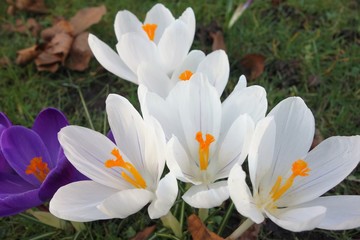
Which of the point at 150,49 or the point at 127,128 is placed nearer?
the point at 127,128

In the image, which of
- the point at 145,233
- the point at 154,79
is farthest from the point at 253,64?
the point at 145,233

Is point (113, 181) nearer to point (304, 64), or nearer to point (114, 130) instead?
point (114, 130)

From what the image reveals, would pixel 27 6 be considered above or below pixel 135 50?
below

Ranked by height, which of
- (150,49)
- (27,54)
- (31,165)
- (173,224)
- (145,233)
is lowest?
(145,233)

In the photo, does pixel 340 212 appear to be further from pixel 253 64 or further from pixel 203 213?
pixel 253 64

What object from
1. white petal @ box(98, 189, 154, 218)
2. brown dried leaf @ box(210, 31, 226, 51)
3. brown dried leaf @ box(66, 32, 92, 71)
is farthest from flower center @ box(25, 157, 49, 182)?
brown dried leaf @ box(210, 31, 226, 51)

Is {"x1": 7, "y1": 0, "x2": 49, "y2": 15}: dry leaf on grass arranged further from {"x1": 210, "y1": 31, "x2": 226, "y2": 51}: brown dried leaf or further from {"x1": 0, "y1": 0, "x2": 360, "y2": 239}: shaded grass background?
{"x1": 210, "y1": 31, "x2": 226, "y2": 51}: brown dried leaf

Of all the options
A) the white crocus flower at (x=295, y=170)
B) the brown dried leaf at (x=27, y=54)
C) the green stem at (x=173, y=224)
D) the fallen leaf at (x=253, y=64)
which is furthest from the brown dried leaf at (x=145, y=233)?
the brown dried leaf at (x=27, y=54)
